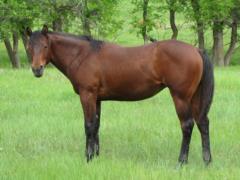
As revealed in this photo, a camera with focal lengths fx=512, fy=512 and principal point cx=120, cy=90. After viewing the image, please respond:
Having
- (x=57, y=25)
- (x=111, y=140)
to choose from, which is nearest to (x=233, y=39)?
(x=57, y=25)

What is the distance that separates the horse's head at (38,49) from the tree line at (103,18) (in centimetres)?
2086

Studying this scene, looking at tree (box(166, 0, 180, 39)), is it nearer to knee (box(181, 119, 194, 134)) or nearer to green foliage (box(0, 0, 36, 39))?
green foliage (box(0, 0, 36, 39))

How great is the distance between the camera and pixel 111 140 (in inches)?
361

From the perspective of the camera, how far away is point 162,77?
24.6 feet

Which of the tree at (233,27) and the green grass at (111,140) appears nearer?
→ the green grass at (111,140)

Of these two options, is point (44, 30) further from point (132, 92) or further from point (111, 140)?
point (111, 140)

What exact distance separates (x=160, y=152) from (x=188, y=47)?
5.96 feet

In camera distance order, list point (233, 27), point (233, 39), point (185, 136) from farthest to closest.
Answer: point (233, 39), point (233, 27), point (185, 136)

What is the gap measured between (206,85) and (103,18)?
3305cm

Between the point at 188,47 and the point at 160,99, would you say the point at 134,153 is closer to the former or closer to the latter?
the point at 188,47

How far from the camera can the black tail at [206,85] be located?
754 cm

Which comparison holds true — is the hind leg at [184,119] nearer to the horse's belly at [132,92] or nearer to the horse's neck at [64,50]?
the horse's belly at [132,92]

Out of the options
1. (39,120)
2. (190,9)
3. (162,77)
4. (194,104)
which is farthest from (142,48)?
(190,9)

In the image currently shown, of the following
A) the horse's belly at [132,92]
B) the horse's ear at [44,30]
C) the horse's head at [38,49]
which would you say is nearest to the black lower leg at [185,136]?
the horse's belly at [132,92]
